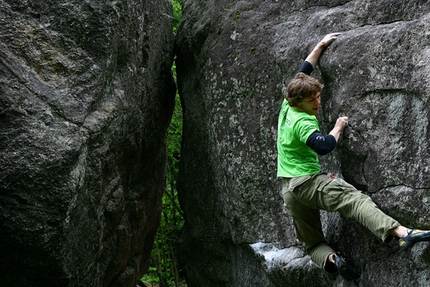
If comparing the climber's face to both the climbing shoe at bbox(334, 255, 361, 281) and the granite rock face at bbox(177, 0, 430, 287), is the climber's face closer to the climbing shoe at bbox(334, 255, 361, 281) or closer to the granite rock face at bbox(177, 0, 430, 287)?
the granite rock face at bbox(177, 0, 430, 287)

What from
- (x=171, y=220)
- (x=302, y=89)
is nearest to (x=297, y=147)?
(x=302, y=89)

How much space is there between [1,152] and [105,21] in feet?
6.50

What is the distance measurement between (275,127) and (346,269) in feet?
6.92

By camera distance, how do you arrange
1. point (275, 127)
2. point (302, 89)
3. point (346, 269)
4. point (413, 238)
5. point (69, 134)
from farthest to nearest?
point (275, 127), point (69, 134), point (302, 89), point (346, 269), point (413, 238)

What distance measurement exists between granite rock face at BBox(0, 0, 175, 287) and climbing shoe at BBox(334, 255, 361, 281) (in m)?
2.81

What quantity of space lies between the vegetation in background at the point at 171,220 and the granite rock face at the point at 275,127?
146 inches

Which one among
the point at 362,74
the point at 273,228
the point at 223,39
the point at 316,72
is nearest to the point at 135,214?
→ the point at 273,228

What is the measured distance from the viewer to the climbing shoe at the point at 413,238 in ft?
15.0

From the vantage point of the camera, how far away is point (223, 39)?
25.8ft

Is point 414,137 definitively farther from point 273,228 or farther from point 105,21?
point 105,21

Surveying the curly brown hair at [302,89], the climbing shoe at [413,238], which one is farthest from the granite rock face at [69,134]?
the climbing shoe at [413,238]

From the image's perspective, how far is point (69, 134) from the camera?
6.03 meters

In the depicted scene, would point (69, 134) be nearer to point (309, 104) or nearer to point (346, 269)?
point (309, 104)

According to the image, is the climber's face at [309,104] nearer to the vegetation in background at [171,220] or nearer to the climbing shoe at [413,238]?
the climbing shoe at [413,238]
